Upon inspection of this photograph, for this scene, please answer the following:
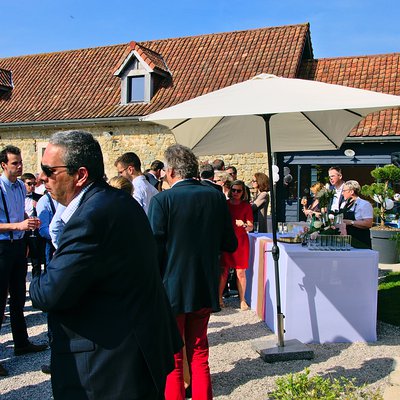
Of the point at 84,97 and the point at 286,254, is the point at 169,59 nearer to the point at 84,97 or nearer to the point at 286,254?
the point at 84,97

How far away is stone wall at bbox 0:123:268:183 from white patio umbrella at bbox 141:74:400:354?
1070 centimetres

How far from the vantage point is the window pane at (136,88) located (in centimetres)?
1902

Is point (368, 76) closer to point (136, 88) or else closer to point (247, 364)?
point (136, 88)

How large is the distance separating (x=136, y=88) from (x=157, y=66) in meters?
1.17

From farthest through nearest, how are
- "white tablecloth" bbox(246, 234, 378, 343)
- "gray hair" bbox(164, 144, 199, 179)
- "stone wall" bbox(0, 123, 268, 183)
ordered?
"stone wall" bbox(0, 123, 268, 183) < "white tablecloth" bbox(246, 234, 378, 343) < "gray hair" bbox(164, 144, 199, 179)

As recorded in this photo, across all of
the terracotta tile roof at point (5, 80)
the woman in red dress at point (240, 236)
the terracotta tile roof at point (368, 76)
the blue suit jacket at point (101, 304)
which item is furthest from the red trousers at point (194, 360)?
the terracotta tile roof at point (5, 80)

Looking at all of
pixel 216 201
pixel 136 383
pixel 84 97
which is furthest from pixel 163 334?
pixel 84 97

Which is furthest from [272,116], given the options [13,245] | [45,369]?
[45,369]

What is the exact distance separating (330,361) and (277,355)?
496mm

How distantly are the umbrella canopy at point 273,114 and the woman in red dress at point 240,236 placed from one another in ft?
2.11

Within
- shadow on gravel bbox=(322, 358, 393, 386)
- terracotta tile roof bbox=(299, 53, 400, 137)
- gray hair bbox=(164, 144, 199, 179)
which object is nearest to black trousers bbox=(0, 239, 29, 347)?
gray hair bbox=(164, 144, 199, 179)

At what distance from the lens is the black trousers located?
4551mm

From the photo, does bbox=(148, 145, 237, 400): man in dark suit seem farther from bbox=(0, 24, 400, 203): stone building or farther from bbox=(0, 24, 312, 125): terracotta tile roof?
bbox=(0, 24, 312, 125): terracotta tile roof

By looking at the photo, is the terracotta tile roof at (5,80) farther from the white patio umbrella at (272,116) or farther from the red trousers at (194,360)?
the red trousers at (194,360)
